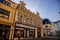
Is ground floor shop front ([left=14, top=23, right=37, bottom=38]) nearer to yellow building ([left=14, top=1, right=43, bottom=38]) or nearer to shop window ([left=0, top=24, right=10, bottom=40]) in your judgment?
yellow building ([left=14, top=1, right=43, bottom=38])

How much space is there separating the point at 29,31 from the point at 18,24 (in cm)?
241

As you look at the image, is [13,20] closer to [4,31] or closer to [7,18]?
[7,18]

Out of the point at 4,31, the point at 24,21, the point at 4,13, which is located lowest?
the point at 4,31

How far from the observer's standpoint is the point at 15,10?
8.67 metres

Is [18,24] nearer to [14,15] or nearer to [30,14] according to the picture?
[14,15]

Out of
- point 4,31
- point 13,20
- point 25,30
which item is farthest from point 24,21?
point 4,31

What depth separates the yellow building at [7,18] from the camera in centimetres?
719

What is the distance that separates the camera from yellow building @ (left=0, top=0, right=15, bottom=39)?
23.6 feet

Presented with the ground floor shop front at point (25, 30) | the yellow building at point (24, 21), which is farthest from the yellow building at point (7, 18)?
the ground floor shop front at point (25, 30)

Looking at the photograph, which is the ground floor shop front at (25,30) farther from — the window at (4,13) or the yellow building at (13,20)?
the window at (4,13)

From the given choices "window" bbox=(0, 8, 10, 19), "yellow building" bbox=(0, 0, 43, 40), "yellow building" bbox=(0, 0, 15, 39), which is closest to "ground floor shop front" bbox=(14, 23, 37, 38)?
"yellow building" bbox=(0, 0, 43, 40)

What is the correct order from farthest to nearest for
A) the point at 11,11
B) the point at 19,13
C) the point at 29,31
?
the point at 29,31
the point at 19,13
the point at 11,11

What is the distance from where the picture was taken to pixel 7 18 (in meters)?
7.78

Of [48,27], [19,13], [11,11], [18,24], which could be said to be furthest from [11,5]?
[48,27]
